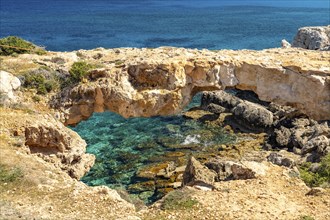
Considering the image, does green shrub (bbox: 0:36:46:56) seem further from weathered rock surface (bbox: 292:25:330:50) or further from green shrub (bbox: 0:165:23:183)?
weathered rock surface (bbox: 292:25:330:50)

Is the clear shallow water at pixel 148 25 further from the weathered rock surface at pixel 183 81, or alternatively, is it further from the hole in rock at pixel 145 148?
the weathered rock surface at pixel 183 81

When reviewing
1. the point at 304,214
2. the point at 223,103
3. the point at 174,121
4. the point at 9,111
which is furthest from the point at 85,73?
the point at 223,103

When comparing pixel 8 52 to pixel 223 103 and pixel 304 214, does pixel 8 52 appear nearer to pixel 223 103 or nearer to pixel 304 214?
pixel 304 214

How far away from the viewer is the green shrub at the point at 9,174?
15359 millimetres

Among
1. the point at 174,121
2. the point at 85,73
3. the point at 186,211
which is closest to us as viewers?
the point at 186,211

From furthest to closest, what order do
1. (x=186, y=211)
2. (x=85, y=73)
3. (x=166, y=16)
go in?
(x=166, y=16) < (x=85, y=73) < (x=186, y=211)

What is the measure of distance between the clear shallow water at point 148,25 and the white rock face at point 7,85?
49.6 metres

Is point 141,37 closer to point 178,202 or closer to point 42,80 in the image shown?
point 42,80

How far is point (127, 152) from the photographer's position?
37375mm

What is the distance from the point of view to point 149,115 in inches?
960

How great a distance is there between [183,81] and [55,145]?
8405 mm

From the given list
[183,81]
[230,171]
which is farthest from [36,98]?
[230,171]

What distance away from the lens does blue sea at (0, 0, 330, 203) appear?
36406mm

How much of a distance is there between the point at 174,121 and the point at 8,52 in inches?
882
